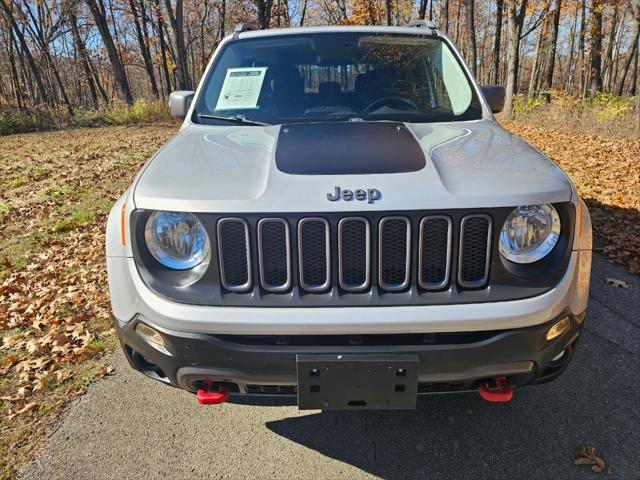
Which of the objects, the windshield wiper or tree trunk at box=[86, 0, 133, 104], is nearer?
the windshield wiper

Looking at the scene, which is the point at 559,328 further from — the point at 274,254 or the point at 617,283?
the point at 617,283

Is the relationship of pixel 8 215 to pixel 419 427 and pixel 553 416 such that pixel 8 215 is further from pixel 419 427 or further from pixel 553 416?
pixel 553 416

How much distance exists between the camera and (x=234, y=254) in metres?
1.86

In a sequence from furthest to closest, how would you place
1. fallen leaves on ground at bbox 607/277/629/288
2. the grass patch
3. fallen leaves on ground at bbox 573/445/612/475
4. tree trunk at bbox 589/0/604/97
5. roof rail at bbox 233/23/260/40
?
1. tree trunk at bbox 589/0/604/97
2. the grass patch
3. fallen leaves on ground at bbox 607/277/629/288
4. roof rail at bbox 233/23/260/40
5. fallen leaves on ground at bbox 573/445/612/475

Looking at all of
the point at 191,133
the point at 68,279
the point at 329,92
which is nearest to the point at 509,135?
the point at 329,92

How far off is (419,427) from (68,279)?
3754 millimetres

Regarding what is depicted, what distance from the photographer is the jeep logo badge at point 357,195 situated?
1.79 meters

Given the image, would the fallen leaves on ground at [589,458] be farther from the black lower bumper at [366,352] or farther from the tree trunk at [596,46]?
the tree trunk at [596,46]

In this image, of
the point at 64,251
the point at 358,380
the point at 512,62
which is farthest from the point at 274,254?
the point at 512,62

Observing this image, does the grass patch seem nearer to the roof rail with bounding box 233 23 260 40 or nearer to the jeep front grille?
the roof rail with bounding box 233 23 260 40

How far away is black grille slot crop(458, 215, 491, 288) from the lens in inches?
72.1

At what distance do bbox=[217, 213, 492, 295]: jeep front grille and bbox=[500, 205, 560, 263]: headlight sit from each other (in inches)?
4.2

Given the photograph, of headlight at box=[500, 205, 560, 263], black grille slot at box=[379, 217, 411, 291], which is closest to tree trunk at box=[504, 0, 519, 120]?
headlight at box=[500, 205, 560, 263]

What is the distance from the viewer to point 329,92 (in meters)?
3.18
